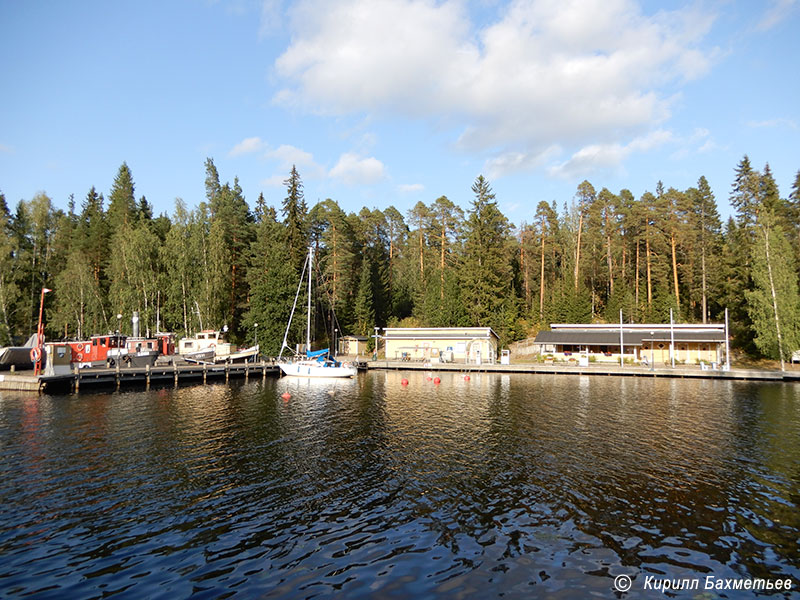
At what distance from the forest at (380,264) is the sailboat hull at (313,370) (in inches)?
404

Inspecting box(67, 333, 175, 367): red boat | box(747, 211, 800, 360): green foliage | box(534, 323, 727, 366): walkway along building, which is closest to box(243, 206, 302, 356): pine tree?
box(67, 333, 175, 367): red boat

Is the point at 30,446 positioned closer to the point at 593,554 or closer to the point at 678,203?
the point at 593,554

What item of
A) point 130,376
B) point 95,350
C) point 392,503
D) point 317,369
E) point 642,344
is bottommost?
point 392,503

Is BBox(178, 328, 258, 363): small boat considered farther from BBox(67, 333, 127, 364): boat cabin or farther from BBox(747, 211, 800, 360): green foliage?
BBox(747, 211, 800, 360): green foliage

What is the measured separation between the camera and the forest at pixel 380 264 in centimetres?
6047

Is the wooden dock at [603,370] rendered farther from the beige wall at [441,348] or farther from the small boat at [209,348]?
the small boat at [209,348]

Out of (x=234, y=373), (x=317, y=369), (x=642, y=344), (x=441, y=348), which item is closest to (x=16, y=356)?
Answer: (x=234, y=373)

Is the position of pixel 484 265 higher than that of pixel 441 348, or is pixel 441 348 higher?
pixel 484 265

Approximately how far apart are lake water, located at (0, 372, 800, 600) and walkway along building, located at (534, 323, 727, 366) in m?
31.5

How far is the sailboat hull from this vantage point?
48531mm

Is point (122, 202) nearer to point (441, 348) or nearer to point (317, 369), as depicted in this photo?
point (317, 369)

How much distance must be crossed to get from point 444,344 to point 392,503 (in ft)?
164

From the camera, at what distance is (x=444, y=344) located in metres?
64.0

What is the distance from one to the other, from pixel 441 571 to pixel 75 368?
145 ft
